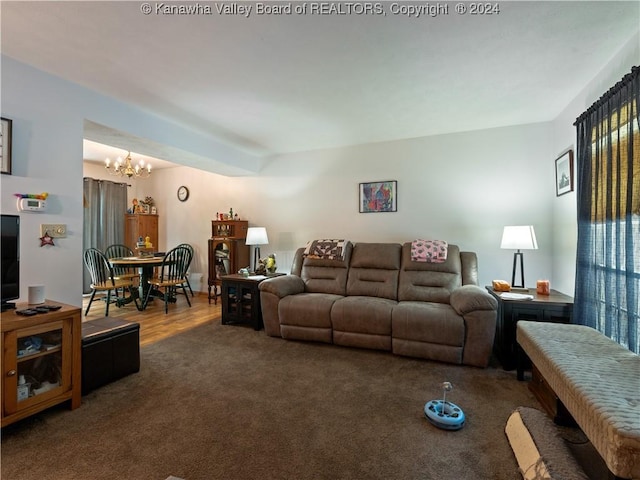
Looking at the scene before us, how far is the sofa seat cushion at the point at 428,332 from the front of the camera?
2.58 meters

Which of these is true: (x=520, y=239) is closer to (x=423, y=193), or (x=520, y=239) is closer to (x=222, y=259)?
(x=423, y=193)

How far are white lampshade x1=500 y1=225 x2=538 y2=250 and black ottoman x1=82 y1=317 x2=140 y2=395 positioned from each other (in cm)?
331

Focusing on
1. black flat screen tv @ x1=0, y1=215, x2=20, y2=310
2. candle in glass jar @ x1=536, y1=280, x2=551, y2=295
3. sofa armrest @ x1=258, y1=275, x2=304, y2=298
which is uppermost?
black flat screen tv @ x1=0, y1=215, x2=20, y2=310

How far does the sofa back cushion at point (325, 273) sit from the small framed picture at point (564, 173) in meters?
2.22

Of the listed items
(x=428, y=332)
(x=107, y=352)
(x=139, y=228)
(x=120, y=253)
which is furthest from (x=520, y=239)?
(x=120, y=253)

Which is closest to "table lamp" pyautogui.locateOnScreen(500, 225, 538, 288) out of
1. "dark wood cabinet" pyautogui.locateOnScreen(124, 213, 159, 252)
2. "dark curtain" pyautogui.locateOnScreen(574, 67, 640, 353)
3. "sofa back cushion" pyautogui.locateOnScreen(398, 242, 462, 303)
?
"dark curtain" pyautogui.locateOnScreen(574, 67, 640, 353)

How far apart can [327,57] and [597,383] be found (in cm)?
231

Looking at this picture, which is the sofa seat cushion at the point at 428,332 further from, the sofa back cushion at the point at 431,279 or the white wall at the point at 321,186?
the white wall at the point at 321,186

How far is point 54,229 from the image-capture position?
231cm

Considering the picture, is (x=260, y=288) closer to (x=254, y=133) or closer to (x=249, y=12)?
(x=254, y=133)

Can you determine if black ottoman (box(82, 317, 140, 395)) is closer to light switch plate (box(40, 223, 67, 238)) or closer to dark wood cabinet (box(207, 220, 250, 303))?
light switch plate (box(40, 223, 67, 238))

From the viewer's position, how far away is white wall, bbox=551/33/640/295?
6.63ft

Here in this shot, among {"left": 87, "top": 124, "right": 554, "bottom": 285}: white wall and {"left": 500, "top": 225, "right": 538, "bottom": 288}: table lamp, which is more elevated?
{"left": 87, "top": 124, "right": 554, "bottom": 285}: white wall

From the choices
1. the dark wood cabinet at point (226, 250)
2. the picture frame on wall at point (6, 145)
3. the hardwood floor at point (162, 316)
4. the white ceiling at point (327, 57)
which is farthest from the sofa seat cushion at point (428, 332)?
the picture frame on wall at point (6, 145)
